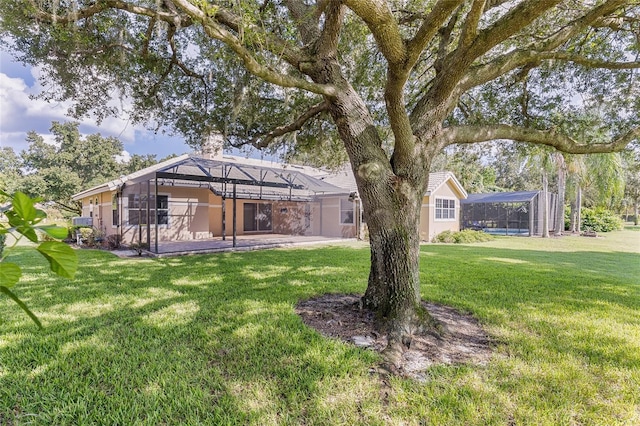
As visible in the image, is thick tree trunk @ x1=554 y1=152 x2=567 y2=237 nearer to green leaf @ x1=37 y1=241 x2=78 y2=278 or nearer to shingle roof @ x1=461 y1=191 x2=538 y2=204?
shingle roof @ x1=461 y1=191 x2=538 y2=204

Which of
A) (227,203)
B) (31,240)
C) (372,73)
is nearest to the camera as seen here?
(31,240)

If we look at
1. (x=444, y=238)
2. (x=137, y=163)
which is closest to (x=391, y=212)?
(x=444, y=238)

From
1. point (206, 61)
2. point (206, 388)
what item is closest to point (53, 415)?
point (206, 388)

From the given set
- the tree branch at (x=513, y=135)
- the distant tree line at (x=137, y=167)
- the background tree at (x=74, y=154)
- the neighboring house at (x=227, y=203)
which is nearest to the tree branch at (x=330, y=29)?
the tree branch at (x=513, y=135)

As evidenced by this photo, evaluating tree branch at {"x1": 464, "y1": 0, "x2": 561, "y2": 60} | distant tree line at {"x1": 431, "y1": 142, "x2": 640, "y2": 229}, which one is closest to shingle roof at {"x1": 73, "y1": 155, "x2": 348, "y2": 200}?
distant tree line at {"x1": 431, "y1": 142, "x2": 640, "y2": 229}

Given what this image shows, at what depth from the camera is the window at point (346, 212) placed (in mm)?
17022

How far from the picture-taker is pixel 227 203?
1742 centimetres

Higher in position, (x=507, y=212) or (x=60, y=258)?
(x=507, y=212)

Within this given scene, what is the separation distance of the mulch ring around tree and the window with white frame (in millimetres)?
12201

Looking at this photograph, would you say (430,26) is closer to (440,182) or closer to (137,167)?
(440,182)

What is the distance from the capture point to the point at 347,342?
3.45 meters

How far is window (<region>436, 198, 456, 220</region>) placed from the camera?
57.4 ft

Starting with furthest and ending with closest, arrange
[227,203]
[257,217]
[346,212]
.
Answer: [257,217], [227,203], [346,212]

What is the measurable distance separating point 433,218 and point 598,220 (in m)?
17.2
